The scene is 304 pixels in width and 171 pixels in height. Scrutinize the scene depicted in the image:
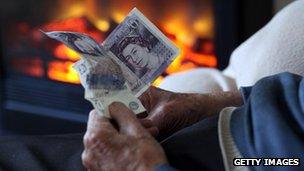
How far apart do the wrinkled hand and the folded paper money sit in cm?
6

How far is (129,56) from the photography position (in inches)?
35.7

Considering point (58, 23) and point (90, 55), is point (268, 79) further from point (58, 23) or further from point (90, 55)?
point (58, 23)

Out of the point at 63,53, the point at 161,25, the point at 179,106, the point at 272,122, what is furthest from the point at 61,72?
the point at 272,122

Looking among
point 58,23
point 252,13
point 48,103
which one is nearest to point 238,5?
point 252,13

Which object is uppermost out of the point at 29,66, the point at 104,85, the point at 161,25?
the point at 104,85

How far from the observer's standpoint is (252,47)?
1.16 meters

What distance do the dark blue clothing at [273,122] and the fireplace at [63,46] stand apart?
847 millimetres

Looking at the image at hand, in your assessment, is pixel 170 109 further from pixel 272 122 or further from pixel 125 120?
pixel 272 122

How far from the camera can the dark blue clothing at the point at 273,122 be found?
71 cm

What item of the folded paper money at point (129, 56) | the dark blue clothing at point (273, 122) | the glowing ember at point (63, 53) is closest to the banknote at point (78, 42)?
the folded paper money at point (129, 56)

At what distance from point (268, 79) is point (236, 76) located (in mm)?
389

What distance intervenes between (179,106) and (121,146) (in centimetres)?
19

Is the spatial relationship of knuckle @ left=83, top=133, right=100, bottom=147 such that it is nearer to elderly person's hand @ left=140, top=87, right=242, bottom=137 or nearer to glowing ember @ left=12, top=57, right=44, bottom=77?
elderly person's hand @ left=140, top=87, right=242, bottom=137

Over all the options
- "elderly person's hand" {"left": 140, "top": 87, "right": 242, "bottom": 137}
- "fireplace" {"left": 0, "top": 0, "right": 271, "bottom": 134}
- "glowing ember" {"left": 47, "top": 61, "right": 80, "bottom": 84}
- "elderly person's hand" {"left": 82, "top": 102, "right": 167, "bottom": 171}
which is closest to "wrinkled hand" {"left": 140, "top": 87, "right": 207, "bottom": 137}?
"elderly person's hand" {"left": 140, "top": 87, "right": 242, "bottom": 137}
